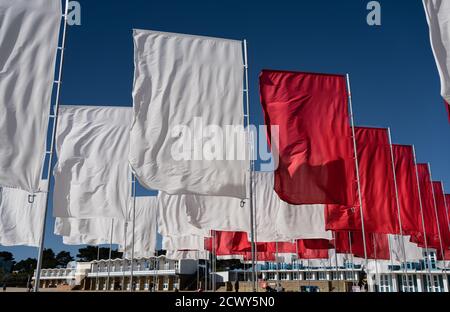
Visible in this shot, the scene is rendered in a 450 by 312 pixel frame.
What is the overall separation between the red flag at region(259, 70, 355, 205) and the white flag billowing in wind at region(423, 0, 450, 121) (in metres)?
5.17

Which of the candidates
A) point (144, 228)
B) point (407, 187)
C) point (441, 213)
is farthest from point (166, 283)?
point (407, 187)

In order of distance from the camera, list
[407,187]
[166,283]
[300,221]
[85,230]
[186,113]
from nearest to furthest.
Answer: [186,113] → [407,187] → [300,221] → [85,230] → [166,283]

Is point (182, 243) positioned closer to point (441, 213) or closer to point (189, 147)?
point (441, 213)

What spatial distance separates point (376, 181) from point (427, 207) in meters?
9.02

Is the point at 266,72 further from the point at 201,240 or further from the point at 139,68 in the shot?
the point at 201,240

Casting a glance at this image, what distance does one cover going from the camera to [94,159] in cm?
1942

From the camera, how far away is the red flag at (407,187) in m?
21.1

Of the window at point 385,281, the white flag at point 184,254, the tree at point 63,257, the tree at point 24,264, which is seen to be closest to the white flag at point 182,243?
the white flag at point 184,254

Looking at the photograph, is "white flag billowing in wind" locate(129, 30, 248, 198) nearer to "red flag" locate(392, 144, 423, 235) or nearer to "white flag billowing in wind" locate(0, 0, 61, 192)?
"white flag billowing in wind" locate(0, 0, 61, 192)

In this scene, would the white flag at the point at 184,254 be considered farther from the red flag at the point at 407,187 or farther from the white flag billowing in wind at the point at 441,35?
the white flag billowing in wind at the point at 441,35

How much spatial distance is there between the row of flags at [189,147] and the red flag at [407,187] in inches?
2.5

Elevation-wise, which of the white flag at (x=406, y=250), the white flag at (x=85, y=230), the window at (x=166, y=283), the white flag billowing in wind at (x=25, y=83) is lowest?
the window at (x=166, y=283)
